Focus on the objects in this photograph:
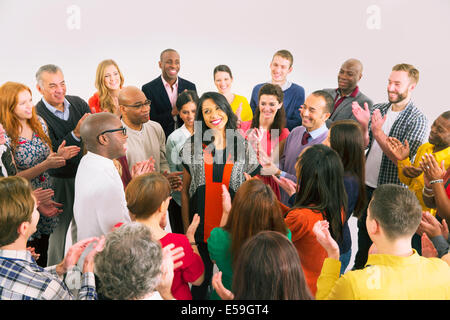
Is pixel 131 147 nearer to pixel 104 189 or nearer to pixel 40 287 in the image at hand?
pixel 104 189

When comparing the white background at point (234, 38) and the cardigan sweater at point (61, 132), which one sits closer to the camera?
the cardigan sweater at point (61, 132)

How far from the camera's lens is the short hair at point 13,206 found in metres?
1.61

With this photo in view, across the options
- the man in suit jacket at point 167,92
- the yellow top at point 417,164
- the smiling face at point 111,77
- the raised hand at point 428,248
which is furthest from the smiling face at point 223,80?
the raised hand at point 428,248

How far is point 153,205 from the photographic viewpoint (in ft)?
6.64

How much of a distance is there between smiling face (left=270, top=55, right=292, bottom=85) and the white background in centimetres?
150

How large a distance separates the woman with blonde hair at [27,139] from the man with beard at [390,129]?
2.32m

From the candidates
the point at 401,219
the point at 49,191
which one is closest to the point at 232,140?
the point at 49,191

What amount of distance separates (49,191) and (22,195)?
129cm

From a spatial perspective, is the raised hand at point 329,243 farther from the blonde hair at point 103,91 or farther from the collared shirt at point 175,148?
the blonde hair at point 103,91

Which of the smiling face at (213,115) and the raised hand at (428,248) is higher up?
the smiling face at (213,115)

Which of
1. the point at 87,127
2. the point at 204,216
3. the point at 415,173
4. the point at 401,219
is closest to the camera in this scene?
the point at 401,219

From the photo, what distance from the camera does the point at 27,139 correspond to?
2.93m

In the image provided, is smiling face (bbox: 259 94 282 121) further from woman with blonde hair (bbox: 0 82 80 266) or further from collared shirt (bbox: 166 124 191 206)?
woman with blonde hair (bbox: 0 82 80 266)

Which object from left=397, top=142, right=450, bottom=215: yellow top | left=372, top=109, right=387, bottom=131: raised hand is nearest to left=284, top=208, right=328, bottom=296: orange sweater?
left=397, top=142, right=450, bottom=215: yellow top
